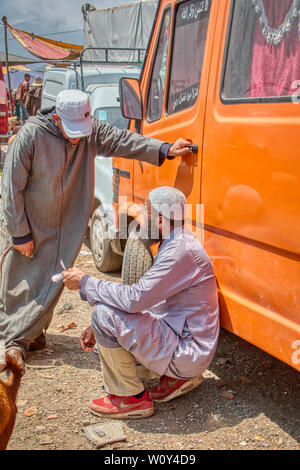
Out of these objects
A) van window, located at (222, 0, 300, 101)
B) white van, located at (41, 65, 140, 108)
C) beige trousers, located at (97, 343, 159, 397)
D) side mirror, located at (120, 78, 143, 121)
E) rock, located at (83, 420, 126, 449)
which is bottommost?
rock, located at (83, 420, 126, 449)

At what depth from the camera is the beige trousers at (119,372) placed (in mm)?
2803

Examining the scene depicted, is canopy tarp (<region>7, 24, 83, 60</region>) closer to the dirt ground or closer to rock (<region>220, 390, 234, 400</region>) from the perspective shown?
the dirt ground

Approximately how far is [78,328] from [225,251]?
194 centimetres

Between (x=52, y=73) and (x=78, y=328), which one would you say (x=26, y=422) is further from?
(x=52, y=73)

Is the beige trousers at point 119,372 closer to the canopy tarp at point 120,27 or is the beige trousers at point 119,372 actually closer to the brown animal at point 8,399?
the brown animal at point 8,399

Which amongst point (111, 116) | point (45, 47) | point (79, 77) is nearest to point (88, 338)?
point (111, 116)

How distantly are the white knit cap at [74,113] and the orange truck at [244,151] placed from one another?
55cm

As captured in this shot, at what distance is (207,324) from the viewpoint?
2.76m

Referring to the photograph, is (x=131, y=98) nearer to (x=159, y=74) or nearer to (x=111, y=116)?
(x=159, y=74)

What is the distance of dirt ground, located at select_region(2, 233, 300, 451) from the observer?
2.68m

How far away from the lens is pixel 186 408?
3004mm

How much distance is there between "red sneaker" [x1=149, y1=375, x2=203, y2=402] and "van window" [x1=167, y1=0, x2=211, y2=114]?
1684 mm

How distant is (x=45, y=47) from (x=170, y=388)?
1695cm

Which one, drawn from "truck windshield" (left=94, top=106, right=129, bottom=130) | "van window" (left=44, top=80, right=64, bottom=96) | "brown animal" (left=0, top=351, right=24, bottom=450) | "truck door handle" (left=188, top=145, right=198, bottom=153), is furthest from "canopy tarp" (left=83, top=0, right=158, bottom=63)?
"brown animal" (left=0, top=351, right=24, bottom=450)
